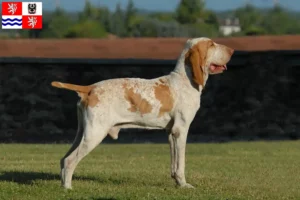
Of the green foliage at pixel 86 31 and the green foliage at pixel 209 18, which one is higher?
the green foliage at pixel 86 31

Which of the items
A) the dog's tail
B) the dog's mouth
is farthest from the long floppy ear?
the dog's tail

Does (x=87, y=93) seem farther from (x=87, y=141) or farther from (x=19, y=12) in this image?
(x=19, y=12)

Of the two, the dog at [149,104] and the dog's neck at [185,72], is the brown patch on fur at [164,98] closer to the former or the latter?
the dog at [149,104]

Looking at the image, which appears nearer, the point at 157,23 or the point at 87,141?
the point at 87,141

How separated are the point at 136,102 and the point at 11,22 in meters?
14.7

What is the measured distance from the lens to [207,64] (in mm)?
13523

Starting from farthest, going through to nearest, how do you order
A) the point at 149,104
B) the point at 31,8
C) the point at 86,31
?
1. the point at 86,31
2. the point at 31,8
3. the point at 149,104

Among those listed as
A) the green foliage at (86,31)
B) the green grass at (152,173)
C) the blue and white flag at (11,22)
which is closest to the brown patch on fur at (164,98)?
the green grass at (152,173)

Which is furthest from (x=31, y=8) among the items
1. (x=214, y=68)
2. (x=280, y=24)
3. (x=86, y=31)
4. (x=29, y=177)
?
(x=280, y=24)

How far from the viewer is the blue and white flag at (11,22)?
26.7m

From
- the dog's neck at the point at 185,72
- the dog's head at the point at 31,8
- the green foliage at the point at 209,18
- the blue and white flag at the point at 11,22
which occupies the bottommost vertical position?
the green foliage at the point at 209,18

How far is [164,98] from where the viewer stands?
43.2 feet

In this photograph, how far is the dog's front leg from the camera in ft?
43.4

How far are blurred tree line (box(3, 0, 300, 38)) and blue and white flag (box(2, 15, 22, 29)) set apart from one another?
79.1ft
